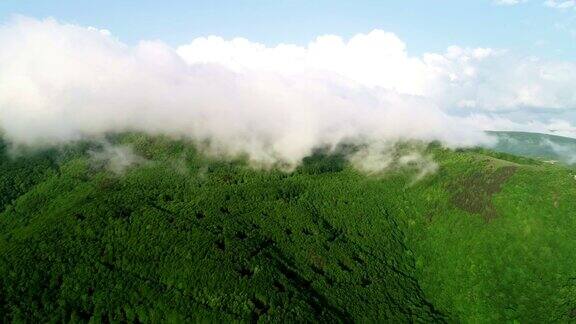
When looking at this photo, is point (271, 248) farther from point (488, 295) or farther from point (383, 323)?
point (488, 295)

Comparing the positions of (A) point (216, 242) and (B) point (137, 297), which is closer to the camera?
(B) point (137, 297)

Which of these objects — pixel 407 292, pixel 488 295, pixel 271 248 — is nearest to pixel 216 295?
pixel 271 248

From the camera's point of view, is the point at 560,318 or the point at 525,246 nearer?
the point at 560,318

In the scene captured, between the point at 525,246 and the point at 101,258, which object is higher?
the point at 525,246

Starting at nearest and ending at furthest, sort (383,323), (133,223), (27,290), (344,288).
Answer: (27,290) < (383,323) < (344,288) < (133,223)

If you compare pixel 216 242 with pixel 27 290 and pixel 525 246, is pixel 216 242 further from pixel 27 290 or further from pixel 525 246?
pixel 525 246

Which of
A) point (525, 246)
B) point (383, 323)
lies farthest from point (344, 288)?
point (525, 246)

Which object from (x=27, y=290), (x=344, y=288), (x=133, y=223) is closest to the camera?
(x=27, y=290)

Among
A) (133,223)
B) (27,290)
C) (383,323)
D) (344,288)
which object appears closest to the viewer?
(27,290)

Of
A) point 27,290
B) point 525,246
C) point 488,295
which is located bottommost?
point 27,290

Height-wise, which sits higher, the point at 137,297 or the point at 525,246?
the point at 525,246
